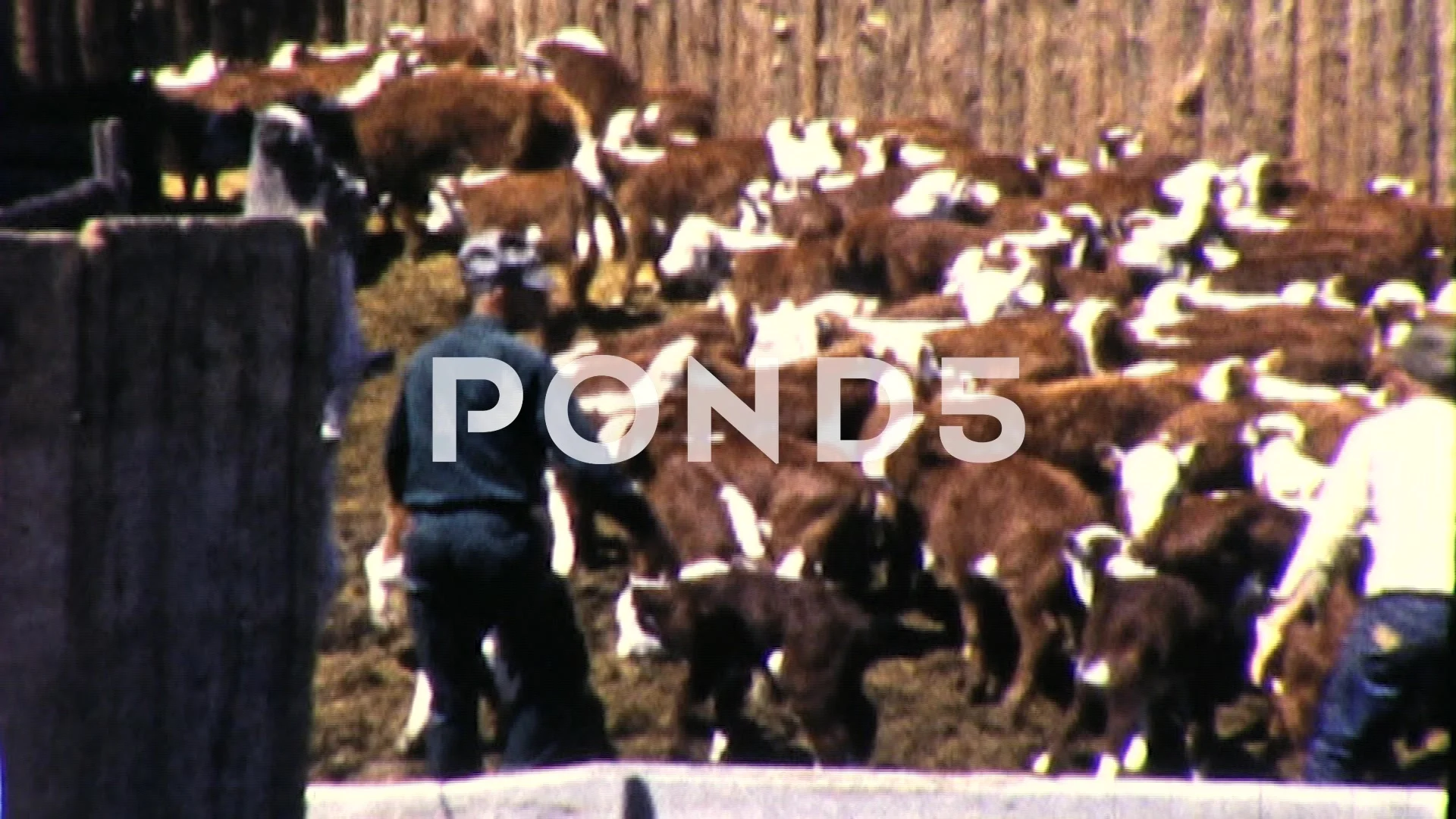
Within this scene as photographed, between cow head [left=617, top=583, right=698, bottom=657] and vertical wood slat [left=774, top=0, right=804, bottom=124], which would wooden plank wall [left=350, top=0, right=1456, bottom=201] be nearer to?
vertical wood slat [left=774, top=0, right=804, bottom=124]

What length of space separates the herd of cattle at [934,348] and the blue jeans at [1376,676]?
0.34m

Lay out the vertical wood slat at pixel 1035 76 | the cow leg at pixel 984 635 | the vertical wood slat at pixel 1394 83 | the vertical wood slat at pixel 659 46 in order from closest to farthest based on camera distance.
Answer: the cow leg at pixel 984 635 < the vertical wood slat at pixel 1394 83 < the vertical wood slat at pixel 1035 76 < the vertical wood slat at pixel 659 46

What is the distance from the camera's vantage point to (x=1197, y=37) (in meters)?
20.5

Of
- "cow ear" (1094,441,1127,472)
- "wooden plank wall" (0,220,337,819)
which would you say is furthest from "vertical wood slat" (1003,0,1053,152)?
"wooden plank wall" (0,220,337,819)

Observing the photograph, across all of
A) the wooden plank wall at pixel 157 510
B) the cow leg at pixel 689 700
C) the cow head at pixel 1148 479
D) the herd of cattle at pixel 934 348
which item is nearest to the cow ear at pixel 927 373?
the herd of cattle at pixel 934 348

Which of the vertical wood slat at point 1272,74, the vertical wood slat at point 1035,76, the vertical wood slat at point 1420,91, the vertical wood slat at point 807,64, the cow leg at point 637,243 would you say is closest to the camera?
the cow leg at point 637,243

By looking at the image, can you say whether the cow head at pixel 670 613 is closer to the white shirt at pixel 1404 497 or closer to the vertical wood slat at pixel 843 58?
the white shirt at pixel 1404 497

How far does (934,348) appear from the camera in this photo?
544 inches

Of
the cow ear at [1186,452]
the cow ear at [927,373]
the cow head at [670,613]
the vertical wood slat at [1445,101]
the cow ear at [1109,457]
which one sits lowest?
the cow head at [670,613]

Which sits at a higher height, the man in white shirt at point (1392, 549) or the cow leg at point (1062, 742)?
the man in white shirt at point (1392, 549)

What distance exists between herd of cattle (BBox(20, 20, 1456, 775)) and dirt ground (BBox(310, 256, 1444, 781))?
18 cm

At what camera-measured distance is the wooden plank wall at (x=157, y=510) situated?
3053mm

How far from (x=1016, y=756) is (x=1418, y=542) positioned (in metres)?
3.14

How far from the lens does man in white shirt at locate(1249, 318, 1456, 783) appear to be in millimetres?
7312
